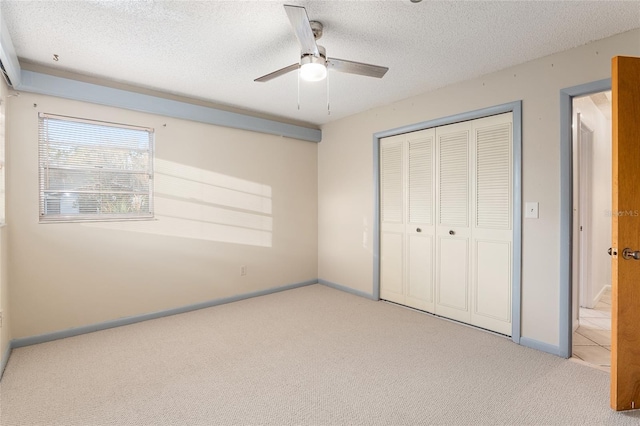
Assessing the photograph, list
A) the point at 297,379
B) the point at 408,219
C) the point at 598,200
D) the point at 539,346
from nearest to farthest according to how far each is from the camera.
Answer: the point at 297,379, the point at 539,346, the point at 408,219, the point at 598,200

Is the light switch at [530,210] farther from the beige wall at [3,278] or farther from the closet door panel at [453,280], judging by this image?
the beige wall at [3,278]

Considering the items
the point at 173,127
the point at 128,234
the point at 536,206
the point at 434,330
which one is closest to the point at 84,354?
the point at 128,234

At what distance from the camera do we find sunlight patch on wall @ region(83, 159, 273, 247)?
3.48 metres

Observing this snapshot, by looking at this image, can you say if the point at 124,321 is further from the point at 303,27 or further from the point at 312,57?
the point at 303,27

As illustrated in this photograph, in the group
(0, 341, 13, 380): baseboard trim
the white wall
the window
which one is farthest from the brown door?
(0, 341, 13, 380): baseboard trim

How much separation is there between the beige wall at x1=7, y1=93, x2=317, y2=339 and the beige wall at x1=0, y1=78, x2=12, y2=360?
0.14m

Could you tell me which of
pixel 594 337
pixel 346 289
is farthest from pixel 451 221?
pixel 346 289

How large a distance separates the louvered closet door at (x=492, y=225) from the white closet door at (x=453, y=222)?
88mm

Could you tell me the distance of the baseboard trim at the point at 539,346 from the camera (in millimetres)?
2598

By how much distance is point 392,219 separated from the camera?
3957 mm

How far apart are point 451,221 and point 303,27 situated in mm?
2408

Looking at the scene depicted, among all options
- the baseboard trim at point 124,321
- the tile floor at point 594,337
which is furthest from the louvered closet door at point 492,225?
the baseboard trim at point 124,321

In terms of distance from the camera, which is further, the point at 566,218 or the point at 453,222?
the point at 453,222

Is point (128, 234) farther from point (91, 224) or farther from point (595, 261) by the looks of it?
point (595, 261)
